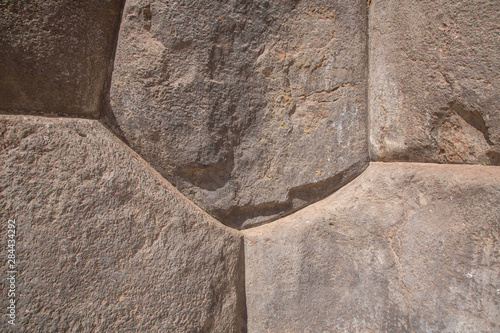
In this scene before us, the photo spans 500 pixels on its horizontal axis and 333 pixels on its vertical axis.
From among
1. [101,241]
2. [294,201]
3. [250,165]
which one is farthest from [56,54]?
[294,201]

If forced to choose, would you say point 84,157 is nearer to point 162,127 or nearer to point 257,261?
point 162,127

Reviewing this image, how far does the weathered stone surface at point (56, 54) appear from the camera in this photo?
2.79 ft

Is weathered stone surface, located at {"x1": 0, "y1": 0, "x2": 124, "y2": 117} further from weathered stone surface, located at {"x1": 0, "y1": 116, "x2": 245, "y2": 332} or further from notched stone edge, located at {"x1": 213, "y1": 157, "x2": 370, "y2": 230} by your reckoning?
notched stone edge, located at {"x1": 213, "y1": 157, "x2": 370, "y2": 230}

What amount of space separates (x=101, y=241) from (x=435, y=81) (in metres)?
1.08

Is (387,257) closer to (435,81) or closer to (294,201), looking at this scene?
(294,201)

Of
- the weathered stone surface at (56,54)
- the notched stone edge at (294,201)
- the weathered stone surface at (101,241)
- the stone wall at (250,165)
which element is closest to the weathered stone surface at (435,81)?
the stone wall at (250,165)

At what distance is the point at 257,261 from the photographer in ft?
3.52

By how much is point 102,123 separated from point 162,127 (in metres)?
0.18

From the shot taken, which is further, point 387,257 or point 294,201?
point 294,201

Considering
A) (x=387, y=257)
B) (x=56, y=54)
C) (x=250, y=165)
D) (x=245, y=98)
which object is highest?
(x=56, y=54)

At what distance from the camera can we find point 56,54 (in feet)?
2.95

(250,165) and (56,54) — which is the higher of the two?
(56,54)

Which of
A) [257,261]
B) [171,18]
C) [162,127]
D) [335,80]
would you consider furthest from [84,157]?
[335,80]

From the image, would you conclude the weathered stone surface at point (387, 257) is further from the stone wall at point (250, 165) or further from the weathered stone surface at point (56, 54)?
the weathered stone surface at point (56, 54)
